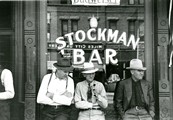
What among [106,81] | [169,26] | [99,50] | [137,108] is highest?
[169,26]

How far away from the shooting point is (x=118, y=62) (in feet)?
24.2

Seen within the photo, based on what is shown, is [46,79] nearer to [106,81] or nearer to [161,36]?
[106,81]

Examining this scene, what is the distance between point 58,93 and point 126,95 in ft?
4.17

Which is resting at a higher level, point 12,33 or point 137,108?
point 12,33

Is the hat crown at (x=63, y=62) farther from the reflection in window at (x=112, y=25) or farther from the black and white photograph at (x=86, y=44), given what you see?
the reflection in window at (x=112, y=25)

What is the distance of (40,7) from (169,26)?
2.70 meters

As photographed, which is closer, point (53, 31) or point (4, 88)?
point (4, 88)

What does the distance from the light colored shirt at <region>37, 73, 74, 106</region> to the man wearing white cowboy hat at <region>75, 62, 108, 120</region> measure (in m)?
0.19

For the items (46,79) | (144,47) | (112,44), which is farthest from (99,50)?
(46,79)

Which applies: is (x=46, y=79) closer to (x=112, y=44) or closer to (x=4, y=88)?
(x=4, y=88)

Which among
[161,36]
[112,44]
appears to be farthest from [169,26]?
[112,44]

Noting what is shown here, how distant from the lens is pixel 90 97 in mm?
6652

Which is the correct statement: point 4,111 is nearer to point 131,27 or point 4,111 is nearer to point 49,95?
point 49,95

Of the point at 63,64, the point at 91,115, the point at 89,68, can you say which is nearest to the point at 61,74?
the point at 63,64
